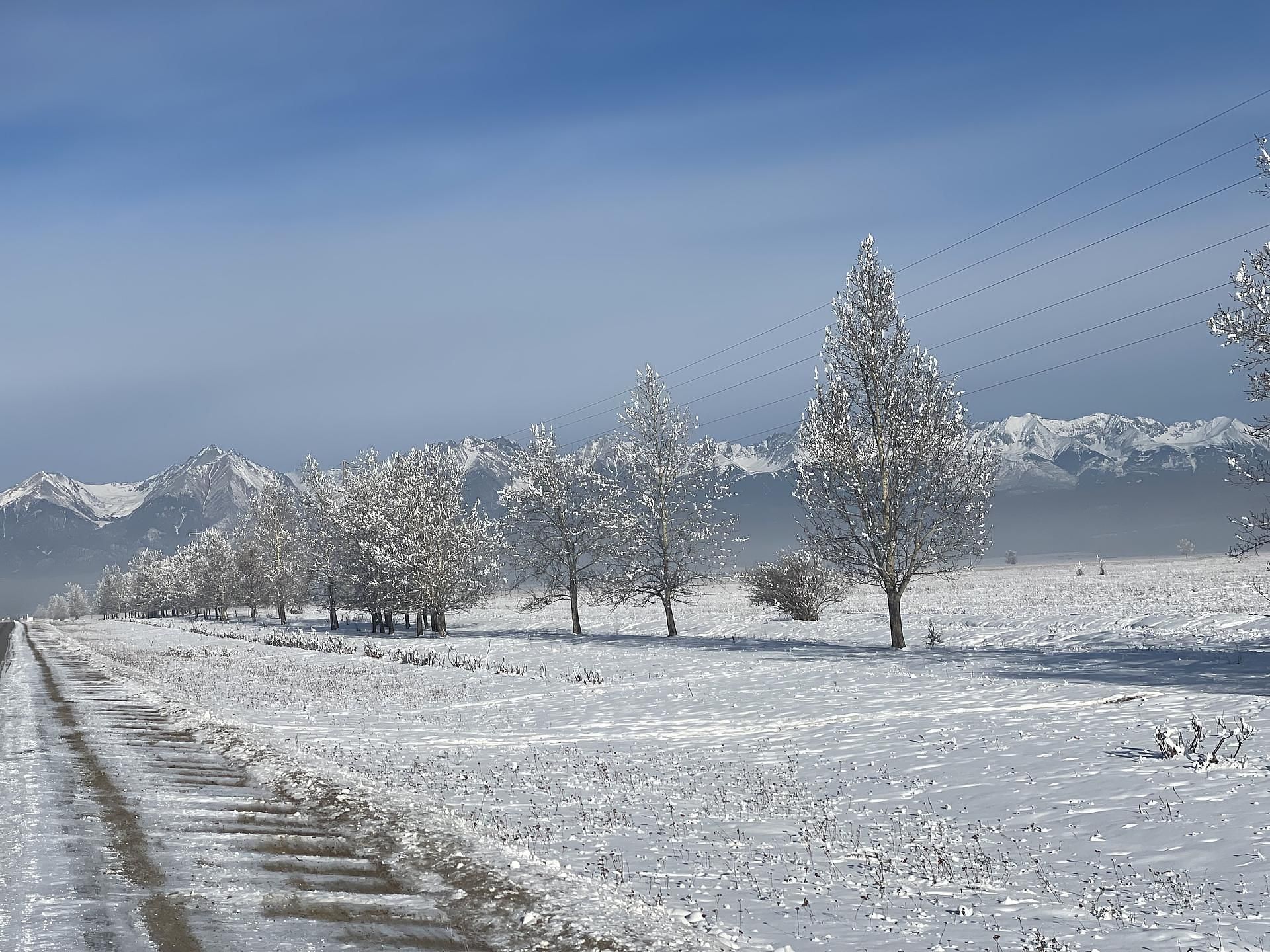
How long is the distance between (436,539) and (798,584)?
792 inches

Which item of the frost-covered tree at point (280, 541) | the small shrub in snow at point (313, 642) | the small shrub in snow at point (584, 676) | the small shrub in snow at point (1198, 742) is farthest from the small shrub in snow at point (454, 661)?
the frost-covered tree at point (280, 541)

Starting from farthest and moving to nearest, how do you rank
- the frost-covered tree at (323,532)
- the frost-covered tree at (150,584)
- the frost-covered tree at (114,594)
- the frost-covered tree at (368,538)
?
the frost-covered tree at (114,594), the frost-covered tree at (150,584), the frost-covered tree at (323,532), the frost-covered tree at (368,538)

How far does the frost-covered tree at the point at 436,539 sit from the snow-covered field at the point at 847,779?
1765 cm

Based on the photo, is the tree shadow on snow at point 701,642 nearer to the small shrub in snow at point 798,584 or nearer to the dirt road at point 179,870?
the small shrub in snow at point 798,584

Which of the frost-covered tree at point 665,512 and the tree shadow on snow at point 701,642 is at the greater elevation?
the frost-covered tree at point 665,512

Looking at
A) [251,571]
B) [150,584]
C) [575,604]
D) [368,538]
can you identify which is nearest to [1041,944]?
[575,604]

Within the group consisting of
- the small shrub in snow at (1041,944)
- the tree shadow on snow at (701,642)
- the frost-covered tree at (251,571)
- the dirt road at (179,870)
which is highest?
the frost-covered tree at (251,571)

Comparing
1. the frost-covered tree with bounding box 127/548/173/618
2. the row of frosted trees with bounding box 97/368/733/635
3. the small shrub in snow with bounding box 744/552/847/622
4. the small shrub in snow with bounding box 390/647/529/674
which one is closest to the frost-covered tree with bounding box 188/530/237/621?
the frost-covered tree with bounding box 127/548/173/618

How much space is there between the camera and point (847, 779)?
1266cm

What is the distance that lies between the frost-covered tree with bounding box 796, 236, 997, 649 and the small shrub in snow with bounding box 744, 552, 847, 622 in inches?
540

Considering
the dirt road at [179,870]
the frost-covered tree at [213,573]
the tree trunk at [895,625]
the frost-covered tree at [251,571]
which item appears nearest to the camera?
the dirt road at [179,870]

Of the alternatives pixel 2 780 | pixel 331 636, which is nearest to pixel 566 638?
pixel 331 636

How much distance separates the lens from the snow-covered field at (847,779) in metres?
7.58

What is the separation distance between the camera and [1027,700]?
58.7ft
